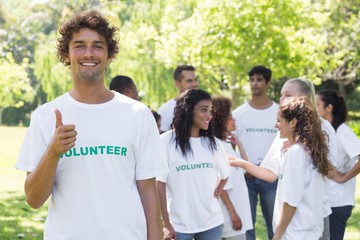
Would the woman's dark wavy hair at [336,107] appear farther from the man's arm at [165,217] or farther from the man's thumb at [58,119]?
the man's thumb at [58,119]

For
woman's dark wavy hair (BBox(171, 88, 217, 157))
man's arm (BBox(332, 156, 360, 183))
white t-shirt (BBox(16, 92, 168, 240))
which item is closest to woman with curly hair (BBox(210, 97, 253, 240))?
woman's dark wavy hair (BBox(171, 88, 217, 157))

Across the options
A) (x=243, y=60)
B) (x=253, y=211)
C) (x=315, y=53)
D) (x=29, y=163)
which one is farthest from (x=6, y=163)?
(x=29, y=163)

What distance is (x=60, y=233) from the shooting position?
11.8ft

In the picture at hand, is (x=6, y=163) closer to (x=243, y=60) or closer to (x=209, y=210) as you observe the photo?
(x=243, y=60)

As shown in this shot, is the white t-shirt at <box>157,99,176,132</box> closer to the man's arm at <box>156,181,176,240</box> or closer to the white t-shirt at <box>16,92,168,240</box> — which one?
the man's arm at <box>156,181,176,240</box>

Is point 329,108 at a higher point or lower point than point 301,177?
higher

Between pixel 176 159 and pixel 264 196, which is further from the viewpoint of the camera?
pixel 264 196

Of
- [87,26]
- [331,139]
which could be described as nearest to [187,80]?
[331,139]

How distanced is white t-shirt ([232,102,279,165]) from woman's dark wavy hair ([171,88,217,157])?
191 cm

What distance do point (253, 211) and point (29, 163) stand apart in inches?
192

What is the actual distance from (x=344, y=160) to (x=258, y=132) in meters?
1.44

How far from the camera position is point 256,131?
834 cm

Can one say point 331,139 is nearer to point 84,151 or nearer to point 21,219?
point 84,151

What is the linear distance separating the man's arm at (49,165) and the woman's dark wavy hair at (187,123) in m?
2.58
